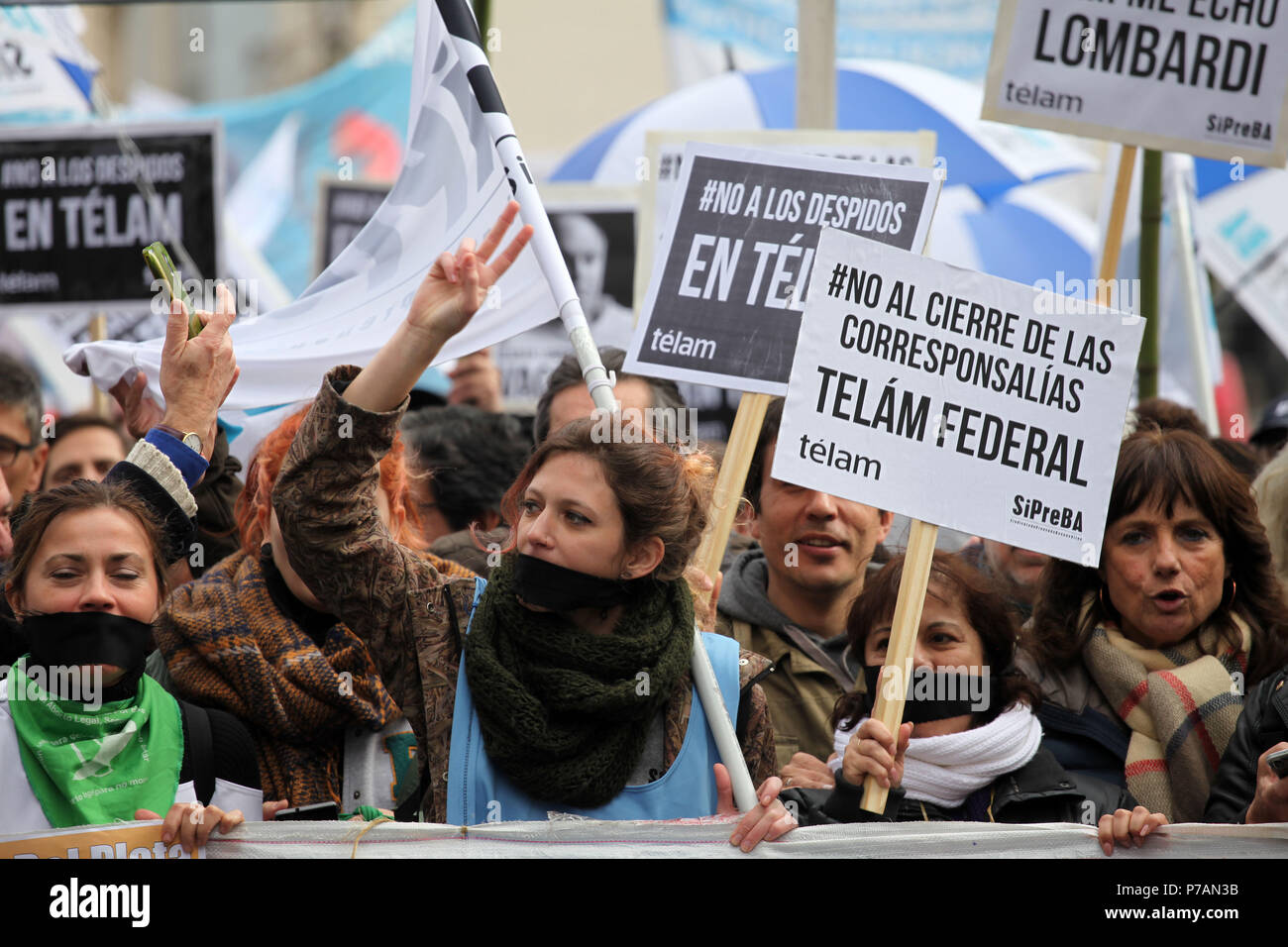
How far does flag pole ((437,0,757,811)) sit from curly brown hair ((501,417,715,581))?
10 centimetres

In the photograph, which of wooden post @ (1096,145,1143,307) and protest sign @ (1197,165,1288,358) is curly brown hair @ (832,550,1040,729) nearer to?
wooden post @ (1096,145,1143,307)

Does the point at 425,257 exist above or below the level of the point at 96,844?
above

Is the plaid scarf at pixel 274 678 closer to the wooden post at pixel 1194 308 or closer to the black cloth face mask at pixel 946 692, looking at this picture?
the black cloth face mask at pixel 946 692

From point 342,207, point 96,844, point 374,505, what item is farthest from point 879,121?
point 96,844

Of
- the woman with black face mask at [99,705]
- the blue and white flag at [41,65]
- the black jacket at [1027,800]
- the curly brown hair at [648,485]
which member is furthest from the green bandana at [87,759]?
the blue and white flag at [41,65]

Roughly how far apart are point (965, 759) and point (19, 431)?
3141 millimetres

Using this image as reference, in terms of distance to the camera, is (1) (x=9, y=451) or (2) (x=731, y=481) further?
(1) (x=9, y=451)

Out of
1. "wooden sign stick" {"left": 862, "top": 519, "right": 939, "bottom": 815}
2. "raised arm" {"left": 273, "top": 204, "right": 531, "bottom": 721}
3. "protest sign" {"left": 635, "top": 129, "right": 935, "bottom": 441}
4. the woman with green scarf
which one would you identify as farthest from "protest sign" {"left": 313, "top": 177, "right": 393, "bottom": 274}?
"wooden sign stick" {"left": 862, "top": 519, "right": 939, "bottom": 815}

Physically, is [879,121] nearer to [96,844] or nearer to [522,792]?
[522,792]

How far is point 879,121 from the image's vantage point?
7930 mm

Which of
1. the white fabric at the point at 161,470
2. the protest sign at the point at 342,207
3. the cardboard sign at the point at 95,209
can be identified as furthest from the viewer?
the protest sign at the point at 342,207

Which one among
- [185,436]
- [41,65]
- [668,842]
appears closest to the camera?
[668,842]

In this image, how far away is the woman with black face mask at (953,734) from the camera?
10.1 feet

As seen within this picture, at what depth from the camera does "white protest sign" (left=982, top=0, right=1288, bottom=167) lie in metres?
5.02
